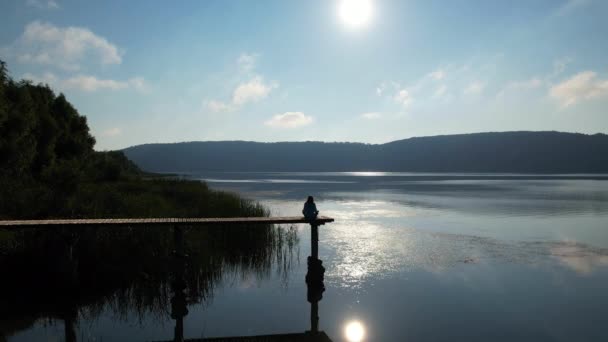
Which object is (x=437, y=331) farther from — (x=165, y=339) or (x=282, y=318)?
(x=165, y=339)

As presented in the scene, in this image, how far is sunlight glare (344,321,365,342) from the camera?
9.80m

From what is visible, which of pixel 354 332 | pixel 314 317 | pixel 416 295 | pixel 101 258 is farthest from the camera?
pixel 416 295

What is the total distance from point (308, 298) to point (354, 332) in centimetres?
255

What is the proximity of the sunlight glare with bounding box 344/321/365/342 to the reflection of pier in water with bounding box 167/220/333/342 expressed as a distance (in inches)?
22.5

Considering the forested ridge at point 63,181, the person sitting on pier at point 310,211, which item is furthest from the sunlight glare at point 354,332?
the forested ridge at point 63,181

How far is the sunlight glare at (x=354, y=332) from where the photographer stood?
9.80 meters

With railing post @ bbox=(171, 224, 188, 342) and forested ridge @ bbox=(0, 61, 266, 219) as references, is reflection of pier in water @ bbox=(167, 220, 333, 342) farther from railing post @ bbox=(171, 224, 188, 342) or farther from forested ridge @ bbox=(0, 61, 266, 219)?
forested ridge @ bbox=(0, 61, 266, 219)

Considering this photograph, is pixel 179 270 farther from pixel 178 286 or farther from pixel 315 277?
pixel 315 277

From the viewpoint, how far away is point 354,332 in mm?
10164

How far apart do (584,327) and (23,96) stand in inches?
1287

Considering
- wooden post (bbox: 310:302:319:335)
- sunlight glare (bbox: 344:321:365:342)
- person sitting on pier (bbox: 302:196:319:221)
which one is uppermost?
person sitting on pier (bbox: 302:196:319:221)

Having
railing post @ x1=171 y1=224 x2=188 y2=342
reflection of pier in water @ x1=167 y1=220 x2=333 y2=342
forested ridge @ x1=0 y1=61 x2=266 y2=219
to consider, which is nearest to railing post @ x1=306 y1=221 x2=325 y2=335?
reflection of pier in water @ x1=167 y1=220 x2=333 y2=342

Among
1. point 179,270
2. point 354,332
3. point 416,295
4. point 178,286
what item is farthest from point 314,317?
point 179,270

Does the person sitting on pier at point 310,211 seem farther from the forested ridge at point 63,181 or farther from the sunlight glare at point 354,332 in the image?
the forested ridge at point 63,181
